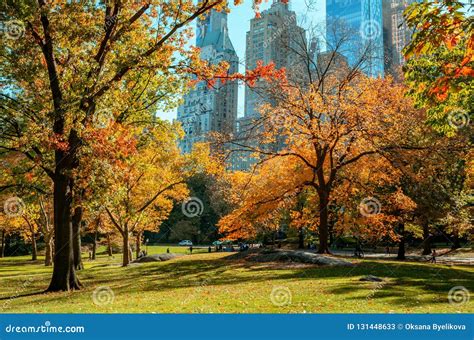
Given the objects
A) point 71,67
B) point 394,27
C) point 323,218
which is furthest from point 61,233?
point 394,27

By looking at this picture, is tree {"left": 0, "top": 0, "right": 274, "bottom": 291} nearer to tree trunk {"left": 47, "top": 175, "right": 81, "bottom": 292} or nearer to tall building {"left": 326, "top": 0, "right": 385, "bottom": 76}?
tree trunk {"left": 47, "top": 175, "right": 81, "bottom": 292}

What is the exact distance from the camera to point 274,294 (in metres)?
11.8

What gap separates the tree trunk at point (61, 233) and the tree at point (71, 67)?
3cm

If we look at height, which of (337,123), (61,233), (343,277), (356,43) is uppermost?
(356,43)

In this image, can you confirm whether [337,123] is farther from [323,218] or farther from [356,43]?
[356,43]

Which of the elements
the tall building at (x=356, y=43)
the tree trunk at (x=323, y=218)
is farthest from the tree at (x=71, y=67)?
the tall building at (x=356, y=43)

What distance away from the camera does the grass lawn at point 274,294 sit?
9.88m

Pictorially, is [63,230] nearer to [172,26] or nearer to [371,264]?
[172,26]

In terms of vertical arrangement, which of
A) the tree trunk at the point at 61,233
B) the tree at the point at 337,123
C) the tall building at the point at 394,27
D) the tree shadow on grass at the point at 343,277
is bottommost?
the tree shadow on grass at the point at 343,277

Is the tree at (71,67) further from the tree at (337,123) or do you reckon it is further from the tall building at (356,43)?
the tall building at (356,43)

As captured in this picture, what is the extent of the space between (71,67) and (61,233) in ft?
21.2

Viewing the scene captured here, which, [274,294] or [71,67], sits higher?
[71,67]

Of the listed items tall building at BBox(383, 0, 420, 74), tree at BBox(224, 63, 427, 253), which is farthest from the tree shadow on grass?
tall building at BBox(383, 0, 420, 74)

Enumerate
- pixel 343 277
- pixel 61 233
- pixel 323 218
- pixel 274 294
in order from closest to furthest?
pixel 274 294 → pixel 61 233 → pixel 343 277 → pixel 323 218
